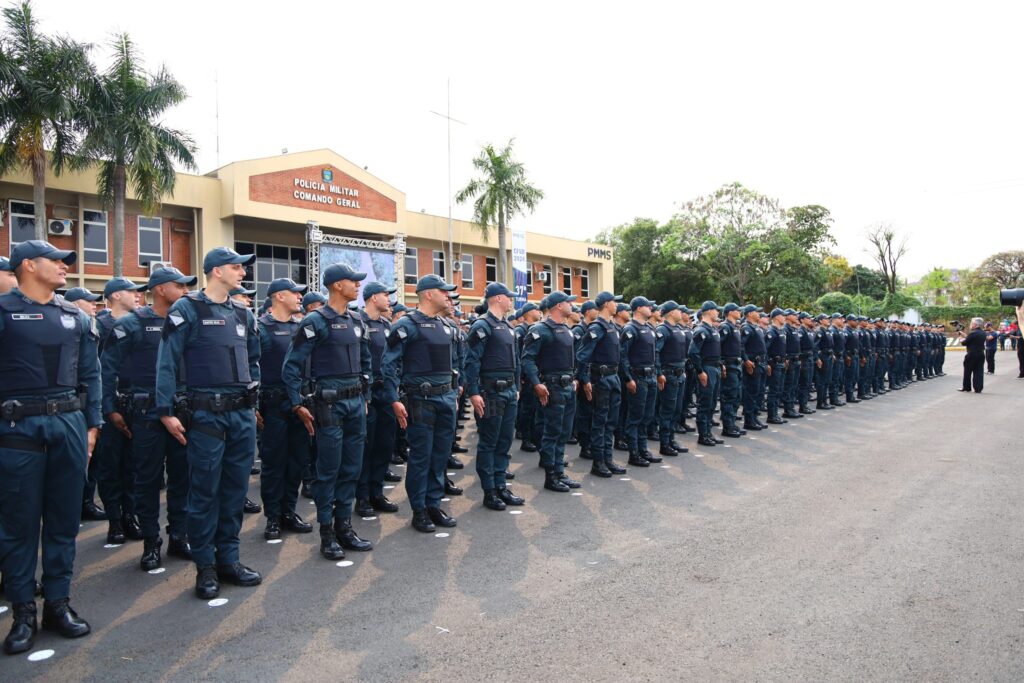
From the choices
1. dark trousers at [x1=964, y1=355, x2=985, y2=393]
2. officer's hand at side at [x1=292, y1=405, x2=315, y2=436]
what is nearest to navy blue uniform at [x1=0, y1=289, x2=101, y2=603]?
officer's hand at side at [x1=292, y1=405, x2=315, y2=436]

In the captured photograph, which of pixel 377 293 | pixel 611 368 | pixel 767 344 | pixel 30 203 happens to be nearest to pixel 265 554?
pixel 377 293

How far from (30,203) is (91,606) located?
70.0ft

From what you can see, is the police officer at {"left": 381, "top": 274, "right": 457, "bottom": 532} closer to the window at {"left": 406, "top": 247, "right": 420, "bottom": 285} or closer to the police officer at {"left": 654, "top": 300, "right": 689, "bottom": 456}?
the police officer at {"left": 654, "top": 300, "right": 689, "bottom": 456}

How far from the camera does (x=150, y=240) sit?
2281 cm

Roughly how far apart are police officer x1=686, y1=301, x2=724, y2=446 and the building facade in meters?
17.0

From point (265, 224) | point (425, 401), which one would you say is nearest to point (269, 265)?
point (265, 224)

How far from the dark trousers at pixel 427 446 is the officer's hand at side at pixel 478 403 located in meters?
0.36

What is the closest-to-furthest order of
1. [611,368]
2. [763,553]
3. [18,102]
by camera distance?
[763,553] → [611,368] → [18,102]

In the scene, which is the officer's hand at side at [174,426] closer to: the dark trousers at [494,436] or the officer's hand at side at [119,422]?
the officer's hand at side at [119,422]

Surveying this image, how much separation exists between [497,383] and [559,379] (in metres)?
1.04

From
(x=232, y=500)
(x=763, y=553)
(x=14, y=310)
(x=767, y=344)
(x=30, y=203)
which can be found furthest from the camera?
(x=30, y=203)

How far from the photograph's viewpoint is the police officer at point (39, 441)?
3.59m

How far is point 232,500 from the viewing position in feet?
14.5

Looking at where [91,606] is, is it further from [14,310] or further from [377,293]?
[377,293]
